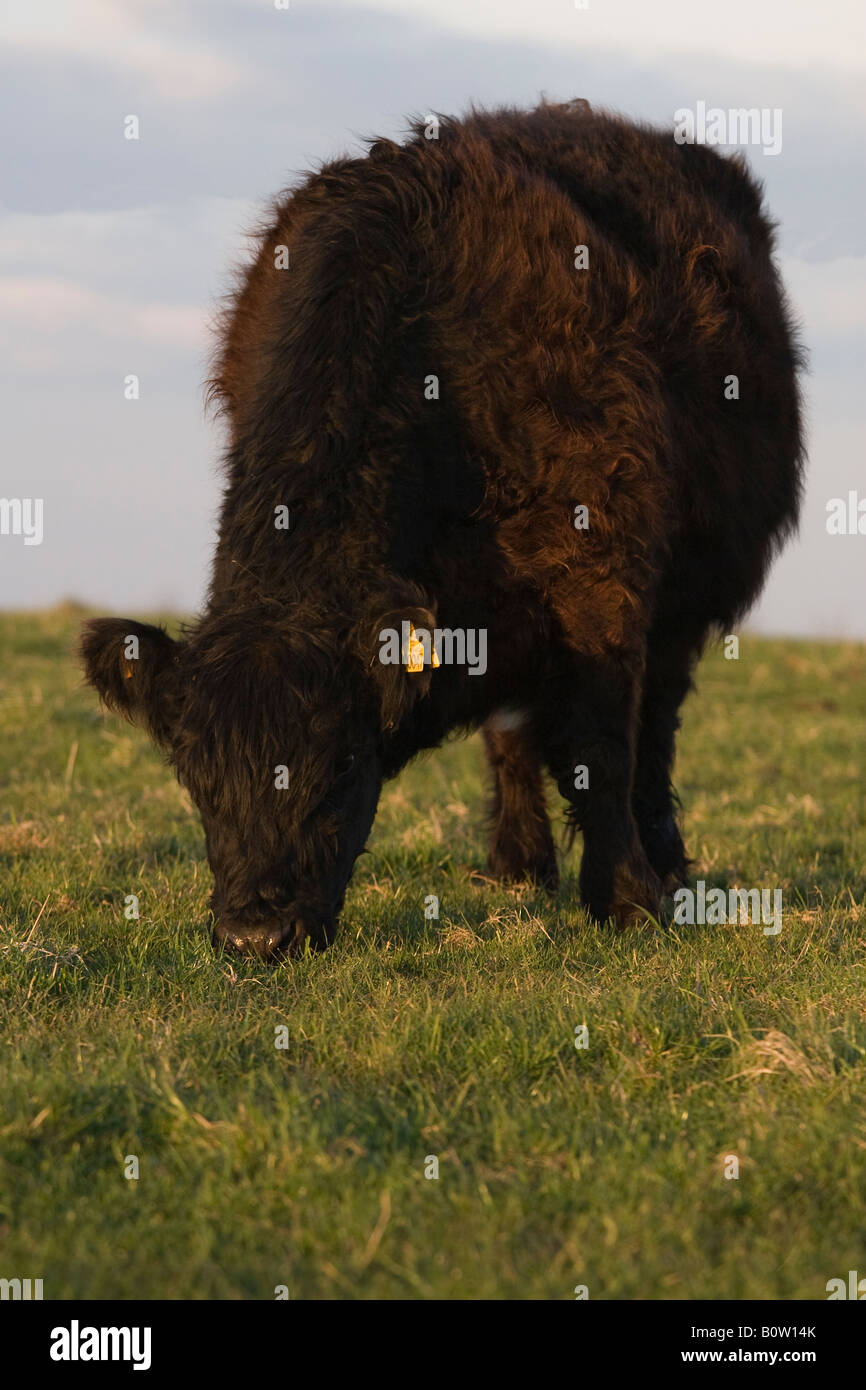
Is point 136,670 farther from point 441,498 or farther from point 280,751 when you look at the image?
point 441,498

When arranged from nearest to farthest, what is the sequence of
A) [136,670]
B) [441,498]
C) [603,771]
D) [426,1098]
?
[426,1098] → [136,670] → [441,498] → [603,771]

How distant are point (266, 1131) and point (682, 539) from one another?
3819mm

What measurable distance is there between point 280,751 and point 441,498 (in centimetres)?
122

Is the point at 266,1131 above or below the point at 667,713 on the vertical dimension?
below

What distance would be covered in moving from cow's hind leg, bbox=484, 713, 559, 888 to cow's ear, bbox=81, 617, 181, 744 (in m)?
1.99

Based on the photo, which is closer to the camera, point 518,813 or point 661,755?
point 518,813

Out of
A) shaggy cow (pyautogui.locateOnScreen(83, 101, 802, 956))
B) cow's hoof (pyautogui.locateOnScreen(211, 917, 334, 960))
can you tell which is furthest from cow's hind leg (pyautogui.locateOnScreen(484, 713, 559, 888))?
cow's hoof (pyautogui.locateOnScreen(211, 917, 334, 960))

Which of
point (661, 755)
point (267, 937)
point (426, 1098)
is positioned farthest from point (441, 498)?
point (426, 1098)

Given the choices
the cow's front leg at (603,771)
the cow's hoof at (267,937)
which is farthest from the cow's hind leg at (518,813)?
the cow's hoof at (267,937)

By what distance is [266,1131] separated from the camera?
3396 mm

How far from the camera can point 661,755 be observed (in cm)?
721

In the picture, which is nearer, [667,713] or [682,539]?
[682,539]
